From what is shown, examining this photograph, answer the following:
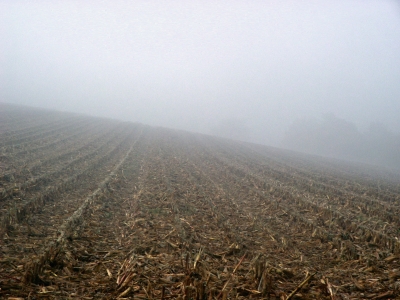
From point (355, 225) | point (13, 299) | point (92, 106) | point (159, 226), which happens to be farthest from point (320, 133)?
point (92, 106)

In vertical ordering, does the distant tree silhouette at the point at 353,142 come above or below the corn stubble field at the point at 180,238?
above

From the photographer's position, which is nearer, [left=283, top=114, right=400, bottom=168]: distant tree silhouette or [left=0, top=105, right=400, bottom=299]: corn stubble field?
[left=0, top=105, right=400, bottom=299]: corn stubble field

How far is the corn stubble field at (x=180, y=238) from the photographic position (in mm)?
4469

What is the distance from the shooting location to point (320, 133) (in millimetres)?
72562

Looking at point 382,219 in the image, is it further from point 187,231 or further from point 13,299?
point 13,299

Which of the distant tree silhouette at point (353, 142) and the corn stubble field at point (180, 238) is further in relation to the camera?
the distant tree silhouette at point (353, 142)

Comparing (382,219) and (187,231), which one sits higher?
(382,219)

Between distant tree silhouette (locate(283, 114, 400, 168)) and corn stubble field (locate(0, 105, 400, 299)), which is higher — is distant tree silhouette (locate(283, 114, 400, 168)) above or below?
above

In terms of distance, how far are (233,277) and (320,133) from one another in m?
78.6

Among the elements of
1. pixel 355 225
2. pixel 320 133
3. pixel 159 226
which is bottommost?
pixel 159 226

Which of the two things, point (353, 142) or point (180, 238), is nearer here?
point (180, 238)

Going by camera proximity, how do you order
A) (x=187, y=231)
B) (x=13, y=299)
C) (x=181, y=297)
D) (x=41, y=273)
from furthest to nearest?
(x=187, y=231) < (x=41, y=273) < (x=181, y=297) < (x=13, y=299)

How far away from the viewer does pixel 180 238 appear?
709cm

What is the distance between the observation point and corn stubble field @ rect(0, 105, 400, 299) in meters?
4.47
